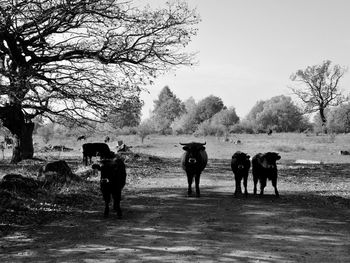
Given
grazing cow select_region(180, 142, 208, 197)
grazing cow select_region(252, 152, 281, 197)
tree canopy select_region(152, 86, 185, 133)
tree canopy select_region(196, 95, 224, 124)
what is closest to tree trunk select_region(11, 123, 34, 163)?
grazing cow select_region(180, 142, 208, 197)

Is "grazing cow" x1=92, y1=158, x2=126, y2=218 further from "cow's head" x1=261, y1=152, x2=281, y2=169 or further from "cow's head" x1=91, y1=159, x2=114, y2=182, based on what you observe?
"cow's head" x1=261, y1=152, x2=281, y2=169

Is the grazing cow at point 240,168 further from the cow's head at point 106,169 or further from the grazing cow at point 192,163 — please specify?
the cow's head at point 106,169

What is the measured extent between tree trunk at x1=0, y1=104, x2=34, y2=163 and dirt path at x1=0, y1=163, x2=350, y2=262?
13.6 m

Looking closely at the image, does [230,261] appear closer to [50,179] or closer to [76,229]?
[76,229]

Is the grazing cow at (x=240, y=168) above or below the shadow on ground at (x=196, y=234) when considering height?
above

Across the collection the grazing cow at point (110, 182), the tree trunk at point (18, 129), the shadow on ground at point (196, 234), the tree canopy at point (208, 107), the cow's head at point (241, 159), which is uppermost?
the tree canopy at point (208, 107)

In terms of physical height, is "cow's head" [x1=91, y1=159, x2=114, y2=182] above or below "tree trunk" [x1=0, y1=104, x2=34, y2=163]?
below

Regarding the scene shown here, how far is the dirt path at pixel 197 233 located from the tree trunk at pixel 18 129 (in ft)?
44.6

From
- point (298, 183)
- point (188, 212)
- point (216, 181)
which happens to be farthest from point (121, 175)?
point (298, 183)


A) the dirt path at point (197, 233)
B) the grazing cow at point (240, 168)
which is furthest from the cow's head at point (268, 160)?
the dirt path at point (197, 233)

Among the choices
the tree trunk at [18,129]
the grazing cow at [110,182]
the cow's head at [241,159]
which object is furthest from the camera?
the tree trunk at [18,129]

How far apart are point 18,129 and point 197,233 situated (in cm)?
1958

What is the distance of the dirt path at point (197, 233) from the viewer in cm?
775

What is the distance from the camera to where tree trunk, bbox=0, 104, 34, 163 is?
25469 mm
